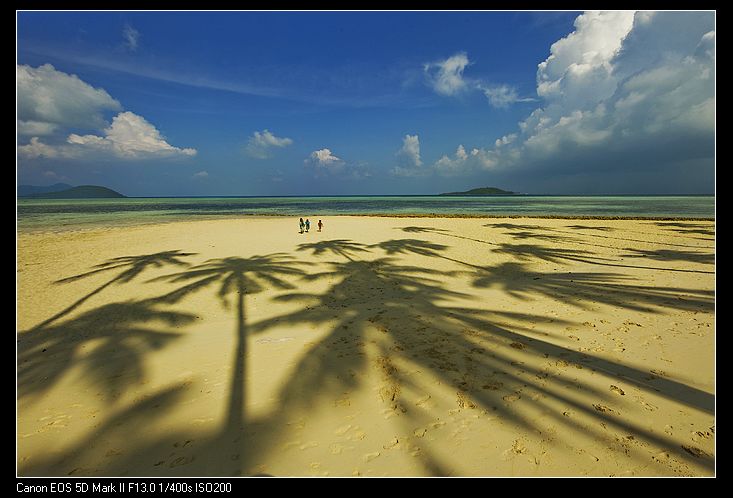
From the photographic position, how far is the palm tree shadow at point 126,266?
9594 millimetres

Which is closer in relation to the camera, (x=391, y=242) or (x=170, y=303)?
(x=170, y=303)

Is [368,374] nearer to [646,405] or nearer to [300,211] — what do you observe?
[646,405]

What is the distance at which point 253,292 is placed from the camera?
981 centimetres

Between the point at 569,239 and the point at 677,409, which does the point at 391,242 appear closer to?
the point at 569,239

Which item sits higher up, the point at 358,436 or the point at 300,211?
the point at 300,211

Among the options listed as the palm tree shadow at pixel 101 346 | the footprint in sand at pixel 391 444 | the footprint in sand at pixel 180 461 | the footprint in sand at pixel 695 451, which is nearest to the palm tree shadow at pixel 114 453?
the footprint in sand at pixel 180 461

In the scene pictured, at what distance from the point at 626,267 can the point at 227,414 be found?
48.2ft

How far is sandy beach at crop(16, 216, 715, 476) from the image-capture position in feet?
11.4

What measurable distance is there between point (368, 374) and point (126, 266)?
43.3ft

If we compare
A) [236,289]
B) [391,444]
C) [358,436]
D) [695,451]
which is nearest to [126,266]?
[236,289]

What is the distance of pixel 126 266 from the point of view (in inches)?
518

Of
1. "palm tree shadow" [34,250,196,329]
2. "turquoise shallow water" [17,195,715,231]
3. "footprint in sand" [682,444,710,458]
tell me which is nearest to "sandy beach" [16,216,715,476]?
"footprint in sand" [682,444,710,458]

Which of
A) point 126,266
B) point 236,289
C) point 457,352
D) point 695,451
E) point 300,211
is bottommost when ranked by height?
point 695,451
